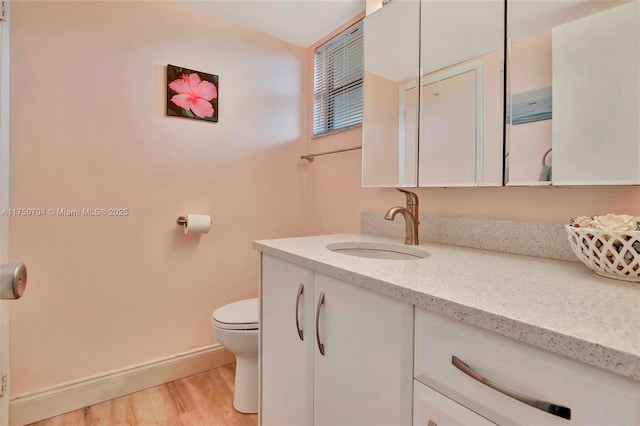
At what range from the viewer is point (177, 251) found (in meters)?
1.86

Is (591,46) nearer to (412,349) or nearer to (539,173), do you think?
(539,173)

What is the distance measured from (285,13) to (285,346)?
A: 1.83m

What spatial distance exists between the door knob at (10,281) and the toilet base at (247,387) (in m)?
1.22

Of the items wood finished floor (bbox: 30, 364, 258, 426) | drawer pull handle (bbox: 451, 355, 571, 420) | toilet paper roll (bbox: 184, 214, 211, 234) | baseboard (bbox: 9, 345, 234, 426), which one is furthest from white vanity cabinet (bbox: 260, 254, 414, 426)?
baseboard (bbox: 9, 345, 234, 426)

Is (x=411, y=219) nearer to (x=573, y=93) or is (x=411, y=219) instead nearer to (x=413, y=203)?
(x=413, y=203)

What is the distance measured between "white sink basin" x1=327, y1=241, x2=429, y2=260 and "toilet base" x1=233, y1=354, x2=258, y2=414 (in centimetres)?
75

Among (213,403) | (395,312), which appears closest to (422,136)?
(395,312)

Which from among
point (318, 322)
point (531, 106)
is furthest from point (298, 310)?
point (531, 106)

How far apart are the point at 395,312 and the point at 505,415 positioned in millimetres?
269

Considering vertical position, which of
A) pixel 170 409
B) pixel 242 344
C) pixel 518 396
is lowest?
pixel 170 409

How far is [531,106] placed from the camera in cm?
106

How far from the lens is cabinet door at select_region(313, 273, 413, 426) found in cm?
73

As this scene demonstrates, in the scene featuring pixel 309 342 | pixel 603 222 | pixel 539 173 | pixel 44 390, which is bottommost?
pixel 44 390

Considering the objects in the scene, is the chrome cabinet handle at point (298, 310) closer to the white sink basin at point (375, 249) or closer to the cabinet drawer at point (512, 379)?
the white sink basin at point (375, 249)
